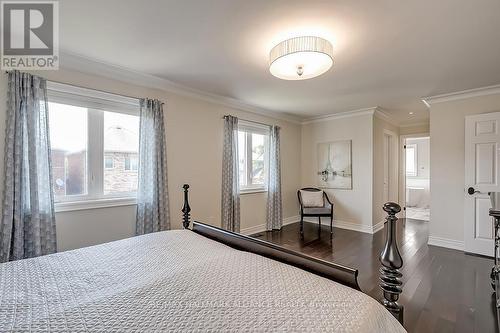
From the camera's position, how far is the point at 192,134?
3.70 metres

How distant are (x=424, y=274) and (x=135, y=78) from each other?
4.23 meters

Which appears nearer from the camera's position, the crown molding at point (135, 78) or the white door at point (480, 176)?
the crown molding at point (135, 78)

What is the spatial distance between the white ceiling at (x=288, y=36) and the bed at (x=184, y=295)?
177cm

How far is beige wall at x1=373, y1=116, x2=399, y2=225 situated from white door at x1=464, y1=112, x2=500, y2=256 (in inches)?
55.2

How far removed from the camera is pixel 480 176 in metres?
3.50

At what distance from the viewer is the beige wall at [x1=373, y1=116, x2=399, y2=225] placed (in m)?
4.80

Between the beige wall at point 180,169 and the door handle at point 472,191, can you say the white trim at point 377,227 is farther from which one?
the beige wall at point 180,169

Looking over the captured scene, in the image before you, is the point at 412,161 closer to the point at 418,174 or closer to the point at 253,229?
the point at 418,174

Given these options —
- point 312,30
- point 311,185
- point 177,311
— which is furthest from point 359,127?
point 177,311

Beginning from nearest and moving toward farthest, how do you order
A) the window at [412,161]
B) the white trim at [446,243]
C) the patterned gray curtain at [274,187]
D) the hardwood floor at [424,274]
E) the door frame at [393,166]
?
the hardwood floor at [424,274] → the white trim at [446,243] → the patterned gray curtain at [274,187] → the door frame at [393,166] → the window at [412,161]

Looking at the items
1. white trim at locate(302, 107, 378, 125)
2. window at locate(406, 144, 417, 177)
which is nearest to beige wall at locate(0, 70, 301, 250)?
white trim at locate(302, 107, 378, 125)

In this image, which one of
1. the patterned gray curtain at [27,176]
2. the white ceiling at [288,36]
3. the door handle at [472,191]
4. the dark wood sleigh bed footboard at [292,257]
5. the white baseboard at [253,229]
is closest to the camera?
the dark wood sleigh bed footboard at [292,257]

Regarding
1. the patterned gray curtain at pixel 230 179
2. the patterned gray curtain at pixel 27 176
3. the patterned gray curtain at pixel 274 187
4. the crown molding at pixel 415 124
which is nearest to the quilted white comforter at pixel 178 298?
the patterned gray curtain at pixel 27 176

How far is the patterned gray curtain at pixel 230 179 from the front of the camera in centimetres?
403
